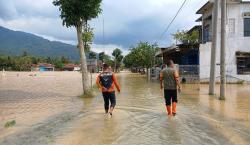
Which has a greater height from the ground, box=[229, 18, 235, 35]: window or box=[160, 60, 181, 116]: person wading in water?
box=[229, 18, 235, 35]: window

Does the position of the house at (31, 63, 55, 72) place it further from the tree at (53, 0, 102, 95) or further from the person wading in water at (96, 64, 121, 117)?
the person wading in water at (96, 64, 121, 117)

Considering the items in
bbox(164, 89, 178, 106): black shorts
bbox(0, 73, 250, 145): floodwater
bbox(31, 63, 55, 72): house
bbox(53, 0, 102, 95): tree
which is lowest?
bbox(0, 73, 250, 145): floodwater

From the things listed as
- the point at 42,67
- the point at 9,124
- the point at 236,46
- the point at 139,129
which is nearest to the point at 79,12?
the point at 9,124

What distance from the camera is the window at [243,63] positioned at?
3706cm

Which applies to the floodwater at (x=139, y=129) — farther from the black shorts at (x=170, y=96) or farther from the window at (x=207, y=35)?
the window at (x=207, y=35)

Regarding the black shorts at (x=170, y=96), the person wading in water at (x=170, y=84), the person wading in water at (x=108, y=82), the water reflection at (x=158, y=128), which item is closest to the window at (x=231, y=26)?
the water reflection at (x=158, y=128)

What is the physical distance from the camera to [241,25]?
123ft

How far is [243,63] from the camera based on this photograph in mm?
37344

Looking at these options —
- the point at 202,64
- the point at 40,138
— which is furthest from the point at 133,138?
the point at 202,64

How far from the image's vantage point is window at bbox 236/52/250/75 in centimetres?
3706

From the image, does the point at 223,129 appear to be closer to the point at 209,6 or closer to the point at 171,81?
the point at 171,81

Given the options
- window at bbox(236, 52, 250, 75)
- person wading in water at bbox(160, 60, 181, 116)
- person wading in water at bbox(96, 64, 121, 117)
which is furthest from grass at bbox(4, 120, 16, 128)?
window at bbox(236, 52, 250, 75)

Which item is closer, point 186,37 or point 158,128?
point 158,128

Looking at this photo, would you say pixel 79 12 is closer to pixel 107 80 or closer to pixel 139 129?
pixel 107 80
